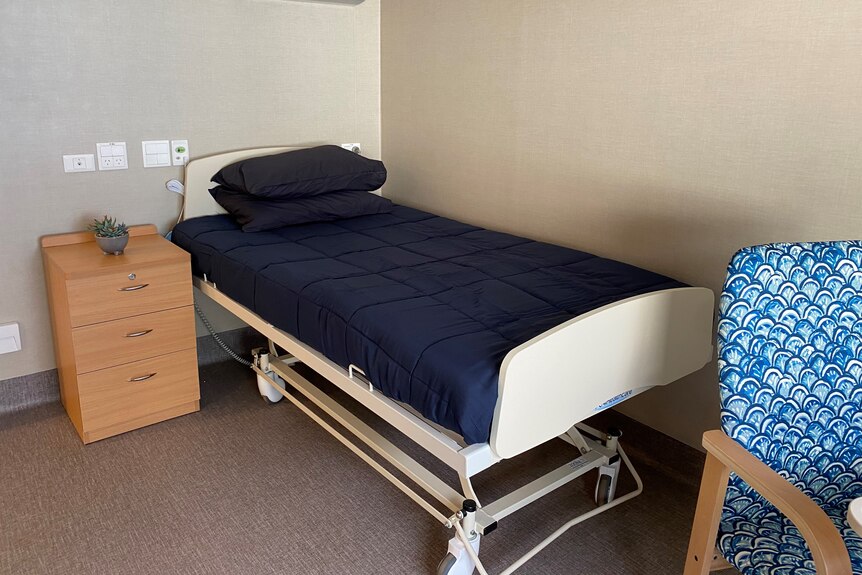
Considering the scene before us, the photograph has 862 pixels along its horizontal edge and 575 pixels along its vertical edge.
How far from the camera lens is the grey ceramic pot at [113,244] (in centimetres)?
264

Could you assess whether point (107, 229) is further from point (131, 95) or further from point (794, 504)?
point (794, 504)

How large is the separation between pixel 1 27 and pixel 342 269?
1627 mm

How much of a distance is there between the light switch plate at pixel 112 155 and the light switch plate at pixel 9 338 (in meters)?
0.76

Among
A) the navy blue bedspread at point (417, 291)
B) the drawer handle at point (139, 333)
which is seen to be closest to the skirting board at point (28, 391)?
the drawer handle at point (139, 333)

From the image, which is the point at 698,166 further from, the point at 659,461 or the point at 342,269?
the point at 342,269

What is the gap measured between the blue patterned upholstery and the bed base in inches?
23.8

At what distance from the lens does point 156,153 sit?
3016 mm

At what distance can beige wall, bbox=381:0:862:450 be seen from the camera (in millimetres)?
2006

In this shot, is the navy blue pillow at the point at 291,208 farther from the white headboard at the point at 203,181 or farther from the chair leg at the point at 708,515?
the chair leg at the point at 708,515

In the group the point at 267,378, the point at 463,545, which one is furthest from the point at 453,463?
the point at 267,378

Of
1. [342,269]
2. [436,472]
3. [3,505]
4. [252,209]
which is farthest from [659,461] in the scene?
[3,505]

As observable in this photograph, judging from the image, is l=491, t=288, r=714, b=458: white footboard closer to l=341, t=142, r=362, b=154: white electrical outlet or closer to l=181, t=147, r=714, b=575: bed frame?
l=181, t=147, r=714, b=575: bed frame

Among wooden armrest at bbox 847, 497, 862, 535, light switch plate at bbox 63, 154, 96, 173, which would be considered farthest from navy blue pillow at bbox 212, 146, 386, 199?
wooden armrest at bbox 847, 497, 862, 535

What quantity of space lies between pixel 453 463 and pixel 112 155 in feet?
6.99
